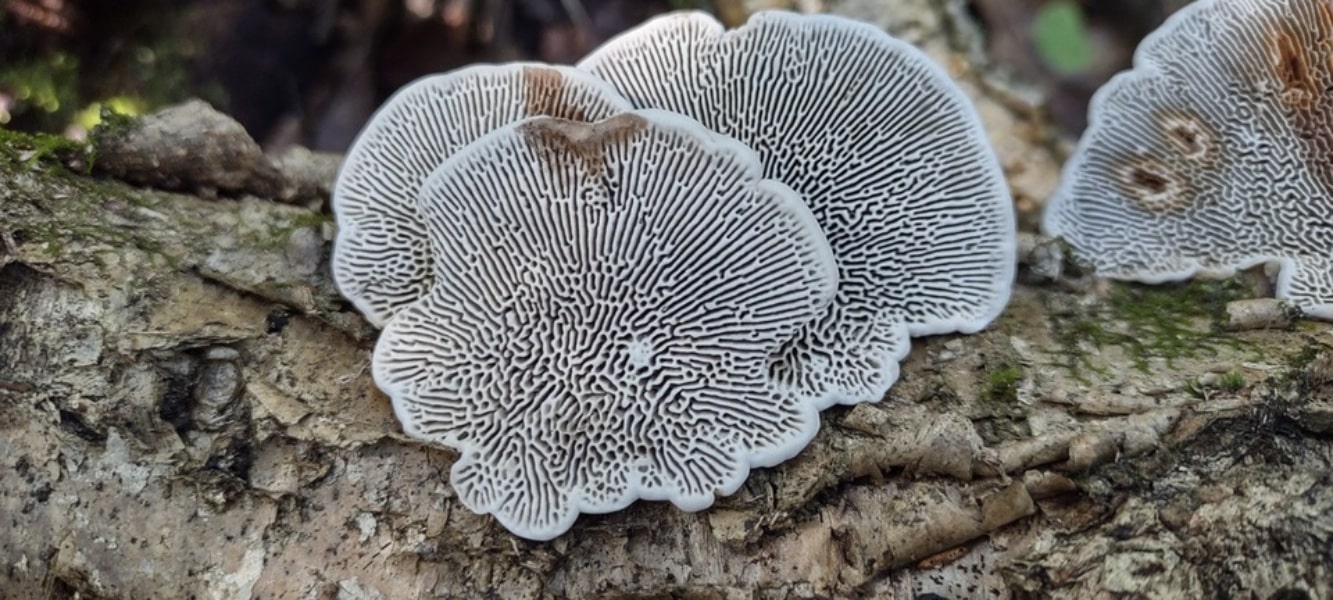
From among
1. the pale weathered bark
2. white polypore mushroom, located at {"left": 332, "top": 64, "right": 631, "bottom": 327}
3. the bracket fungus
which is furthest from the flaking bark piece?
the bracket fungus

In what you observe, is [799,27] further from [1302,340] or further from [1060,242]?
[1302,340]

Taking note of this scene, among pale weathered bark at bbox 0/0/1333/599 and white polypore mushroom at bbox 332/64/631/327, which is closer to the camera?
pale weathered bark at bbox 0/0/1333/599

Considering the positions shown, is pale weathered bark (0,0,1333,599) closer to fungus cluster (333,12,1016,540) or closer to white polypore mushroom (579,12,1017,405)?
fungus cluster (333,12,1016,540)

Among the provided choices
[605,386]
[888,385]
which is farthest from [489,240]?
[888,385]

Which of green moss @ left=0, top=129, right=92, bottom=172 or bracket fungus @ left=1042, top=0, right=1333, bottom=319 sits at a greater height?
green moss @ left=0, top=129, right=92, bottom=172

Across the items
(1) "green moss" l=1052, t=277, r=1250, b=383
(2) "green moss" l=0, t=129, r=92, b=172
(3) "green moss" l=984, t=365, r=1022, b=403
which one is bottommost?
(1) "green moss" l=1052, t=277, r=1250, b=383

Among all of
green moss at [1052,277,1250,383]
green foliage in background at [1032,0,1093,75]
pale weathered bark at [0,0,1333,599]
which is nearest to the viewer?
pale weathered bark at [0,0,1333,599]
